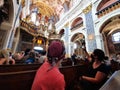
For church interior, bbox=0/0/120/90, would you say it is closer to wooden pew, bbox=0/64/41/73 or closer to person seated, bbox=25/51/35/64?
wooden pew, bbox=0/64/41/73

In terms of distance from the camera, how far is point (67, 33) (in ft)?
40.0

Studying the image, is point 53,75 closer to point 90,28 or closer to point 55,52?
point 55,52

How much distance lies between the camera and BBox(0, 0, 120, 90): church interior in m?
1.86

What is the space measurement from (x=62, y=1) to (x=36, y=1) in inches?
Result: 185

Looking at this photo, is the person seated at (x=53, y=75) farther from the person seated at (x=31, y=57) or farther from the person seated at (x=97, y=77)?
the person seated at (x=31, y=57)

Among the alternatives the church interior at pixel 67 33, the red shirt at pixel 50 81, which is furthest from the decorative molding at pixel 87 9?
the red shirt at pixel 50 81

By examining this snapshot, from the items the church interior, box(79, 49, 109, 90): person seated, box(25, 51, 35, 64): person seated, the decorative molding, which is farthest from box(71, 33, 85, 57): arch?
box(79, 49, 109, 90): person seated

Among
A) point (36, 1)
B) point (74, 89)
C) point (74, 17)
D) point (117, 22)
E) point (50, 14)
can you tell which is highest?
point (36, 1)

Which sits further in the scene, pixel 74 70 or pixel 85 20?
pixel 85 20

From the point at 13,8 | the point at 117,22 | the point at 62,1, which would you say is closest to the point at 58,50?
the point at 13,8

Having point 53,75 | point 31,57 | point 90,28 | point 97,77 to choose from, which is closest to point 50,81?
point 53,75

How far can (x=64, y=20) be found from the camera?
43.1 ft

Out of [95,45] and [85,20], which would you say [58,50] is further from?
[85,20]

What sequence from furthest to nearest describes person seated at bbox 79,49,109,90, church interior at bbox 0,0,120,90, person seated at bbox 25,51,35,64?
person seated at bbox 25,51,35,64, church interior at bbox 0,0,120,90, person seated at bbox 79,49,109,90
